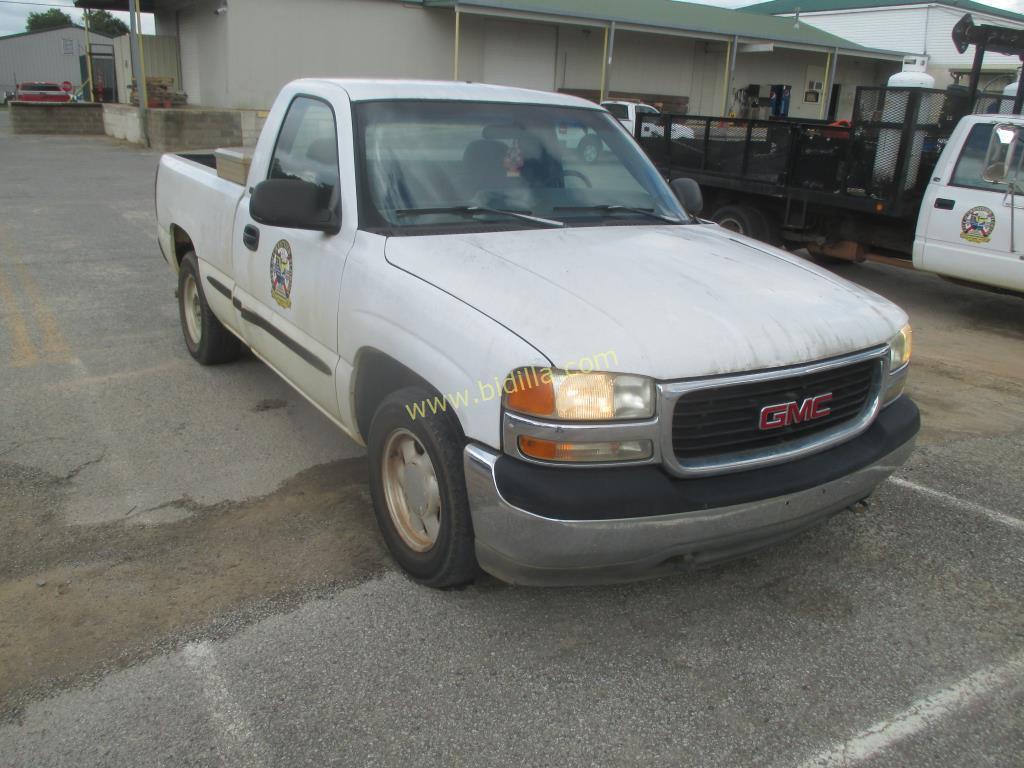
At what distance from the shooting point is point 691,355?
2.67 m

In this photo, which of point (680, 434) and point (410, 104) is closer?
point (680, 434)

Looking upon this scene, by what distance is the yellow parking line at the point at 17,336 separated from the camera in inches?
233

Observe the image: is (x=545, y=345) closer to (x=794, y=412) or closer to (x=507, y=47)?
(x=794, y=412)

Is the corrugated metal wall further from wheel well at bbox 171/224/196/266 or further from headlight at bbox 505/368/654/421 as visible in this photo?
headlight at bbox 505/368/654/421

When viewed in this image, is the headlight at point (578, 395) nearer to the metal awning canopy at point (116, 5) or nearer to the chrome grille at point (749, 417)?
the chrome grille at point (749, 417)

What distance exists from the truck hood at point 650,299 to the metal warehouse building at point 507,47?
66.1ft

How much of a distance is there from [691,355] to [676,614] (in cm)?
111

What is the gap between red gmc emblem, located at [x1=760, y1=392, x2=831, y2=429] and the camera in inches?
111

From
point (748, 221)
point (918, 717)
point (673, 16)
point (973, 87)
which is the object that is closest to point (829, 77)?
point (673, 16)

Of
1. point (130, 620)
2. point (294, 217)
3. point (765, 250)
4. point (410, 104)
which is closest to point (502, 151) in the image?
point (410, 104)

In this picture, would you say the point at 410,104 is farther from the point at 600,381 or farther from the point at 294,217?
the point at 600,381

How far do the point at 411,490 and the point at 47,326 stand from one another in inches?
190

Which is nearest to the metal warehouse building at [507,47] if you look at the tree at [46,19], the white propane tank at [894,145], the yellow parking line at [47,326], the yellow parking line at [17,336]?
the yellow parking line at [47,326]

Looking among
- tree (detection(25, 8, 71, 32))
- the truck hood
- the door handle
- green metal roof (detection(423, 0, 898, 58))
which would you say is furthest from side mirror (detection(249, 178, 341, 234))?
tree (detection(25, 8, 71, 32))
